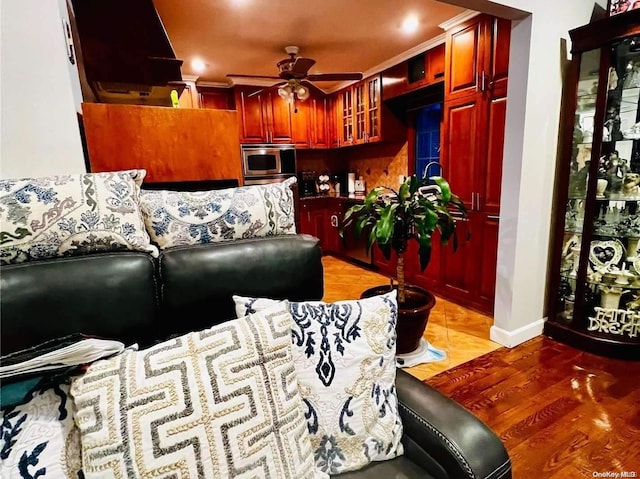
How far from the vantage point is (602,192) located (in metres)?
2.18

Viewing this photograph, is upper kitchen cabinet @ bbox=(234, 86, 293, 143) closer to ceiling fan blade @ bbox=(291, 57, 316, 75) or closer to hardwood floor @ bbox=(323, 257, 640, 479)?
ceiling fan blade @ bbox=(291, 57, 316, 75)

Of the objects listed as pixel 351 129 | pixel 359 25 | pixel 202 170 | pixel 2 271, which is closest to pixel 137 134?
pixel 202 170

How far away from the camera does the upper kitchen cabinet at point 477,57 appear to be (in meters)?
2.50

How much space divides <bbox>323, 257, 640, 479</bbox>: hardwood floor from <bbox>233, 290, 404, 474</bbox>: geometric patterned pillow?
900 mm

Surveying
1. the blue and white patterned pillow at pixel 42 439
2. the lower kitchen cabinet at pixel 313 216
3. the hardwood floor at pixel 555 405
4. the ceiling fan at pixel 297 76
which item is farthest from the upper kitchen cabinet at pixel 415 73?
the blue and white patterned pillow at pixel 42 439

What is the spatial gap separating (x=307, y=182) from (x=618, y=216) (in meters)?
3.74

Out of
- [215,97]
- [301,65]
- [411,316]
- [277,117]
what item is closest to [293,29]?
[301,65]

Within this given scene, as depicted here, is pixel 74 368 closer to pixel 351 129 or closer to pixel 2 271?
pixel 2 271

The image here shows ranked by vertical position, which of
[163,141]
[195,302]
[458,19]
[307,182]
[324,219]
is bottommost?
[324,219]

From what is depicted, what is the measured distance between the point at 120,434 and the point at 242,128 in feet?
13.9

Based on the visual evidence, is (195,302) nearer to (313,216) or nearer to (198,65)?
(198,65)

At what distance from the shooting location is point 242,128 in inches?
173

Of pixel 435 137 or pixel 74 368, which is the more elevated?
pixel 435 137

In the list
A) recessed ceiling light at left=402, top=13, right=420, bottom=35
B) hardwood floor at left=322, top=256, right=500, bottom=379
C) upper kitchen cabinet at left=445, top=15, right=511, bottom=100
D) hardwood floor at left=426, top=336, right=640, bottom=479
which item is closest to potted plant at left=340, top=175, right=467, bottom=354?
hardwood floor at left=322, top=256, right=500, bottom=379
